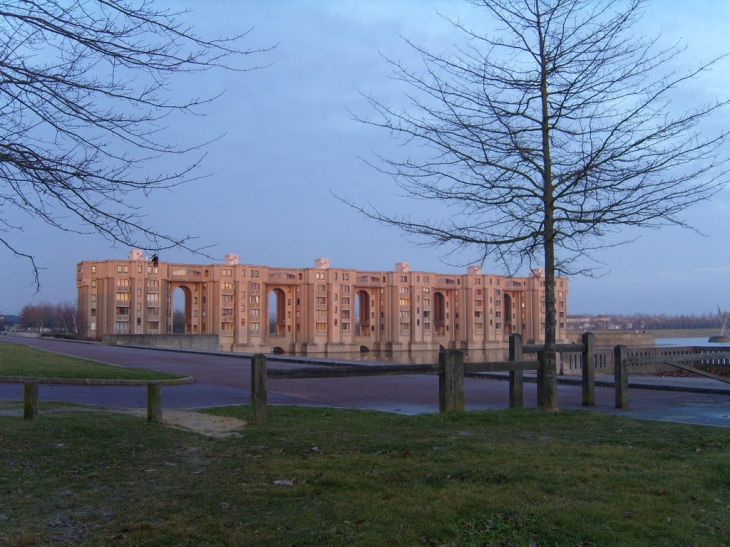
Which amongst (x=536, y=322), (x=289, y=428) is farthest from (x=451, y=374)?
(x=536, y=322)

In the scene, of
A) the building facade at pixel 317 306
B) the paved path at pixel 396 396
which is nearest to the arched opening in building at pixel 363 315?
the building facade at pixel 317 306

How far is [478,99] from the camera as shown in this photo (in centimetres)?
1112

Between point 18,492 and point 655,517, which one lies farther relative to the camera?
point 18,492

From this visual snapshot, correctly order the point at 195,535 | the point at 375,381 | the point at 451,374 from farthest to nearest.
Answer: the point at 375,381 → the point at 451,374 → the point at 195,535

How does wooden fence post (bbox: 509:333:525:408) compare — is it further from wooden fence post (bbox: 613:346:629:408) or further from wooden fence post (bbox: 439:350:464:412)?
wooden fence post (bbox: 613:346:629:408)

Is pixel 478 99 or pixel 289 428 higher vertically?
pixel 478 99

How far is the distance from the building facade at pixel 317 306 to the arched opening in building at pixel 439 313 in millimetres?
228

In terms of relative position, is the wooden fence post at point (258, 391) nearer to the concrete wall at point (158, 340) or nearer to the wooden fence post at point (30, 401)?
the wooden fence post at point (30, 401)

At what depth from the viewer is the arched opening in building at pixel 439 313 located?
151375 millimetres

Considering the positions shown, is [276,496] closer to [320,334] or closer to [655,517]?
[655,517]

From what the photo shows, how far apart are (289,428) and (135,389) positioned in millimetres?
8754

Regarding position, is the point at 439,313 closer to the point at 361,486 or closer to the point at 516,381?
the point at 516,381

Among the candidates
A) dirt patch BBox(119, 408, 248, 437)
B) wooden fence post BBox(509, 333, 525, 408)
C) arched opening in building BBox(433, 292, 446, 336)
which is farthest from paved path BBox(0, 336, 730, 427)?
arched opening in building BBox(433, 292, 446, 336)

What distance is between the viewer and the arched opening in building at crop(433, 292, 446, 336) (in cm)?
15138
